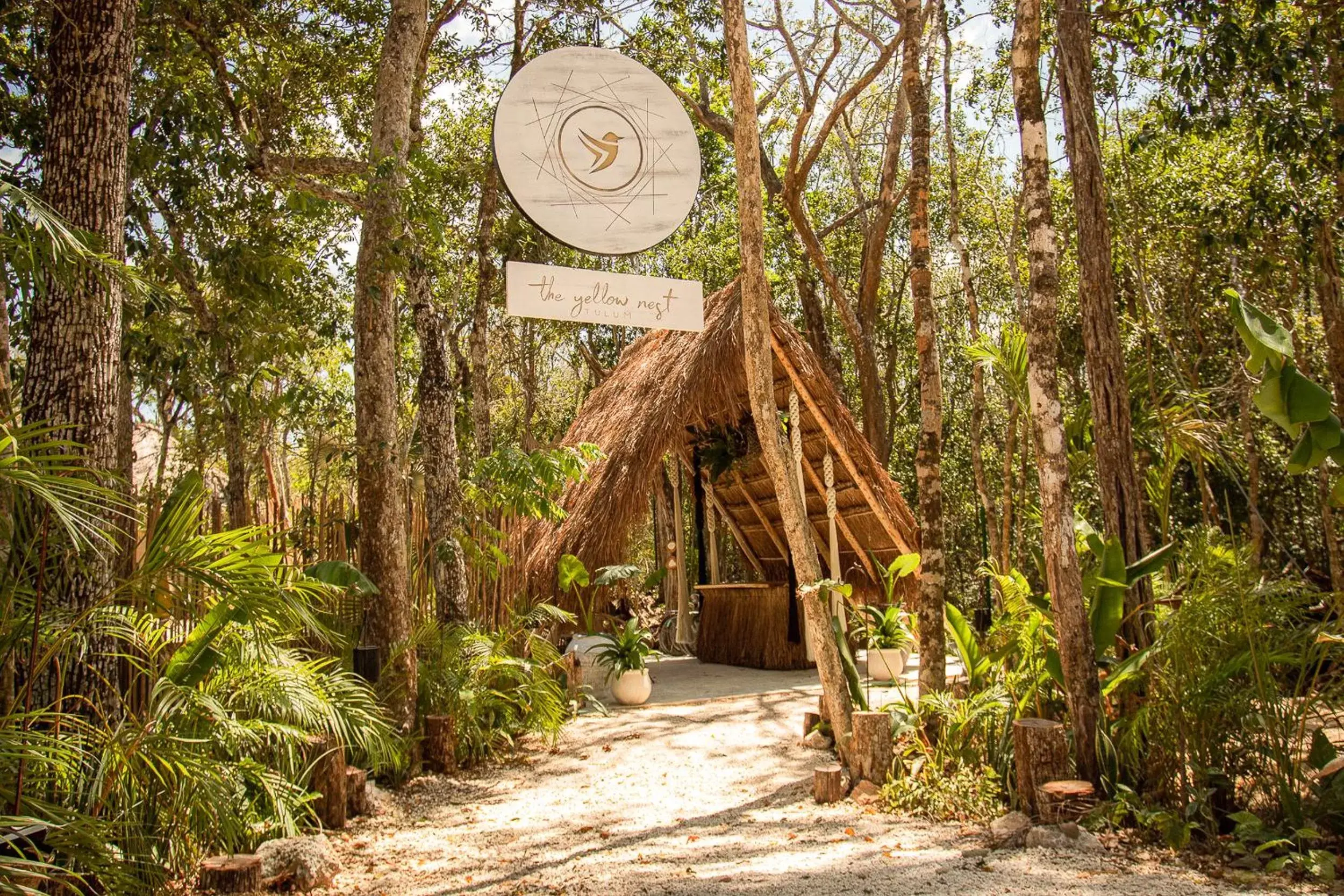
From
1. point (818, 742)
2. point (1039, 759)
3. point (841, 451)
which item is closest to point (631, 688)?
point (818, 742)

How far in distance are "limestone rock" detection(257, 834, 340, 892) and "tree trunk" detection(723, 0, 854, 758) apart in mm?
2220

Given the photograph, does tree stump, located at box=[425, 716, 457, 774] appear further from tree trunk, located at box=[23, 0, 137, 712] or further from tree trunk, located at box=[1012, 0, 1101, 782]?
tree trunk, located at box=[1012, 0, 1101, 782]

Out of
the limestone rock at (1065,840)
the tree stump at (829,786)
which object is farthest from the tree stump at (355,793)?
the limestone rock at (1065,840)

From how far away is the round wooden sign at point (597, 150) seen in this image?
148 inches

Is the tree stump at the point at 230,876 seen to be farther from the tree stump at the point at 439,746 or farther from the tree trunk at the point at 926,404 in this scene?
the tree trunk at the point at 926,404

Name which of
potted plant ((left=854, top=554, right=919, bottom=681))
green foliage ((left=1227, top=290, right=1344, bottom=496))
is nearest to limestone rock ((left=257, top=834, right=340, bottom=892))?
potted plant ((left=854, top=554, right=919, bottom=681))

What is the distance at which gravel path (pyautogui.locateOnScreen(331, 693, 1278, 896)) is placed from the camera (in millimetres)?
3148

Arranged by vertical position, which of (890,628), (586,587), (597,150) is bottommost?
(890,628)

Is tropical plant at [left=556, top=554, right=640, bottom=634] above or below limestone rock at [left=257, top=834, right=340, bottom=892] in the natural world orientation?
above

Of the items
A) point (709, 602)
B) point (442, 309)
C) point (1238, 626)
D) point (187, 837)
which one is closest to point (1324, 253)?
point (1238, 626)

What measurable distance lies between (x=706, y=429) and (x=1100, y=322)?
15.4 feet

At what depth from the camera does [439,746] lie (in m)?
5.02

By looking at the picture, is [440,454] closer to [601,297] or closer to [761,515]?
[601,297]

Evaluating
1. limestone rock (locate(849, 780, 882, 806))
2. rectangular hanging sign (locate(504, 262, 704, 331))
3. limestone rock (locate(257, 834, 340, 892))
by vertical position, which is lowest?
limestone rock (locate(849, 780, 882, 806))
